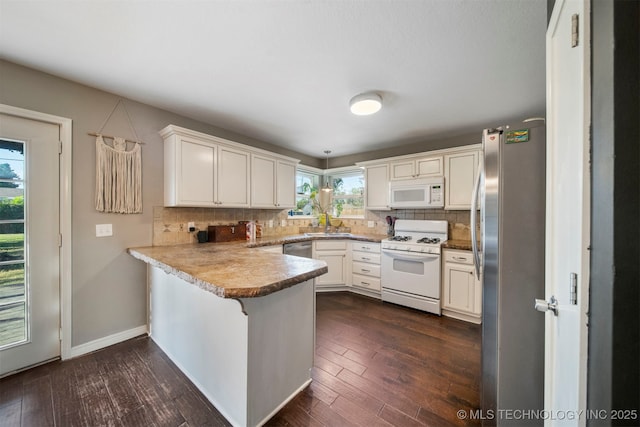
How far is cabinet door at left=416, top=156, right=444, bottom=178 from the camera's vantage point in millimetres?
3228

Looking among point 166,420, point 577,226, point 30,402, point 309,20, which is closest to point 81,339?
point 30,402

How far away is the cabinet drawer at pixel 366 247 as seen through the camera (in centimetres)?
353

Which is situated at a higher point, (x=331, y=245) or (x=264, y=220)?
(x=264, y=220)

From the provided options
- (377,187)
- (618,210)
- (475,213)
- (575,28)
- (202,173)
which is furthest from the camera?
(377,187)

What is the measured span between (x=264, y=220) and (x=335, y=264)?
1383 mm

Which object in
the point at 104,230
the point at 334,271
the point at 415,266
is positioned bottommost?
the point at 334,271

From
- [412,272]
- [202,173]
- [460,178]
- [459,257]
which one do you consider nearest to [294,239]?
[202,173]

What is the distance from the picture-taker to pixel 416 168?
3414mm

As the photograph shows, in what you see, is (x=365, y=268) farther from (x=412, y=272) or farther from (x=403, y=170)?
(x=403, y=170)

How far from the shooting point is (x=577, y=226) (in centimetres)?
65

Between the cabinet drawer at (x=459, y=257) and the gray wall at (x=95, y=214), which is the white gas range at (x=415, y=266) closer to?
the cabinet drawer at (x=459, y=257)

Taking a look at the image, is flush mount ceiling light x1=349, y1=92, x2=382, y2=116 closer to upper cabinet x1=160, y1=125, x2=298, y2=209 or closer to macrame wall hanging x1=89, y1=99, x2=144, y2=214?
upper cabinet x1=160, y1=125, x2=298, y2=209

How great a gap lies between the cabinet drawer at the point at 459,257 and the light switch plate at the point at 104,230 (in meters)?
3.72

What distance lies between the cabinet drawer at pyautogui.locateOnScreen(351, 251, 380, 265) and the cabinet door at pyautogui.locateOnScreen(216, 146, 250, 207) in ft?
6.14
